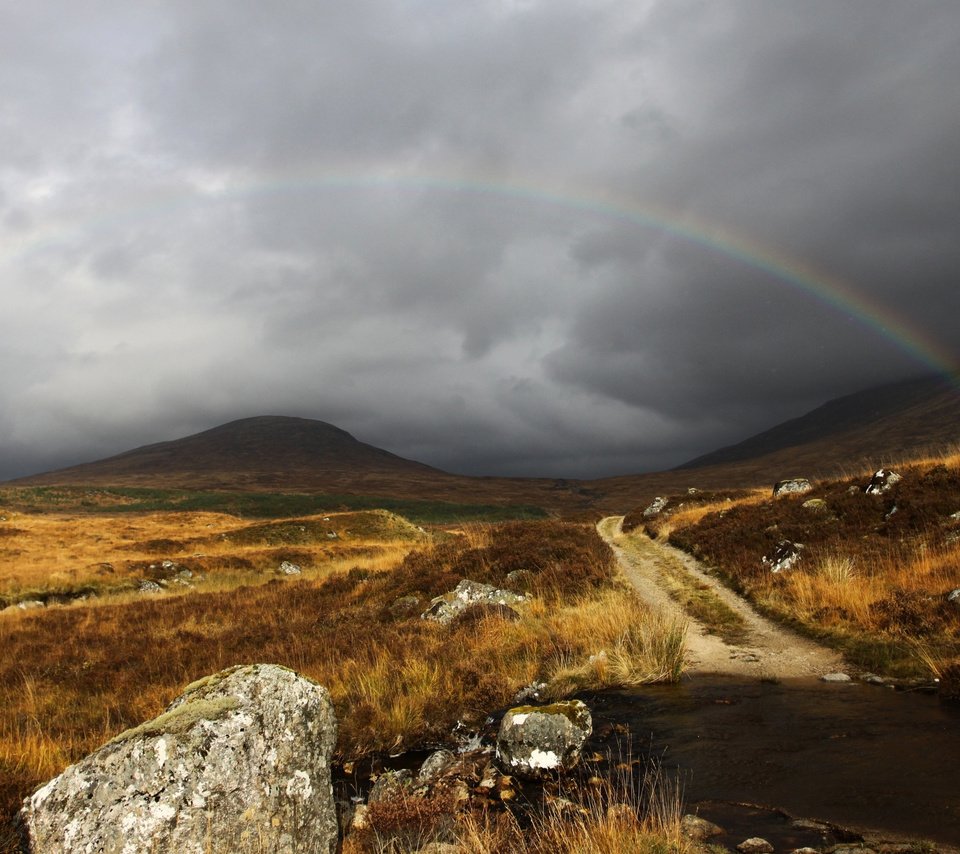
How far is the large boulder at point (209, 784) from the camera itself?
4.19 m

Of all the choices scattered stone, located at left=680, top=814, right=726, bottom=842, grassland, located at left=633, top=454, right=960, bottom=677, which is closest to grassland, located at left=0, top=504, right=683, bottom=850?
grassland, located at left=633, top=454, right=960, bottom=677

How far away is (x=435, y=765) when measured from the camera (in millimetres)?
6867

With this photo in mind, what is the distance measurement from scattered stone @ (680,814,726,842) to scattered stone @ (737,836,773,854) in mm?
287

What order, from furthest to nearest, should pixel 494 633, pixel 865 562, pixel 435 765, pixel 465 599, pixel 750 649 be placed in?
pixel 465 599, pixel 865 562, pixel 494 633, pixel 750 649, pixel 435 765

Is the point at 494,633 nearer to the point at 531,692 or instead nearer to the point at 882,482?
the point at 531,692

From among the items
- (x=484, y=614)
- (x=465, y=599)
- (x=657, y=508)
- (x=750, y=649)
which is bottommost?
(x=657, y=508)

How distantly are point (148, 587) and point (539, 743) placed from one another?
32895 mm

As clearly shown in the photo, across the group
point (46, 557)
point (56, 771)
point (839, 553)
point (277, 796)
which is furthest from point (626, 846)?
point (46, 557)

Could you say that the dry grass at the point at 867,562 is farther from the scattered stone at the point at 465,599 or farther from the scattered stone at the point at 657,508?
the scattered stone at the point at 657,508

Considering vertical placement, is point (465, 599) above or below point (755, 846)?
below

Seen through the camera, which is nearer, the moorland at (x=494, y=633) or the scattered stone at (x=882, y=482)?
the moorland at (x=494, y=633)

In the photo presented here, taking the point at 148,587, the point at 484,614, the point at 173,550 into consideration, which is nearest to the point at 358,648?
the point at 484,614

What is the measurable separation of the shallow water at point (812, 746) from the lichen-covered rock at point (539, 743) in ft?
3.01

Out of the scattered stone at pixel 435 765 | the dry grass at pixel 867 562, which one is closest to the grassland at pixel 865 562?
the dry grass at pixel 867 562
